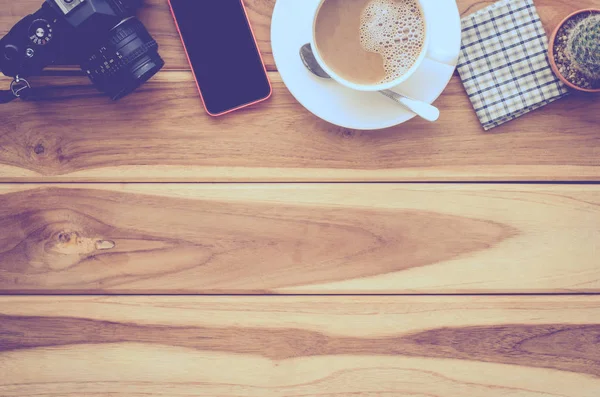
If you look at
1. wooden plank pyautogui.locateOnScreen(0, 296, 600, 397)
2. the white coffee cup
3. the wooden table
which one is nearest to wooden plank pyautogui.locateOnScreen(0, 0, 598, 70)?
the wooden table

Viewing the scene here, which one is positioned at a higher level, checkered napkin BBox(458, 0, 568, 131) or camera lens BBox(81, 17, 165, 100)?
camera lens BBox(81, 17, 165, 100)

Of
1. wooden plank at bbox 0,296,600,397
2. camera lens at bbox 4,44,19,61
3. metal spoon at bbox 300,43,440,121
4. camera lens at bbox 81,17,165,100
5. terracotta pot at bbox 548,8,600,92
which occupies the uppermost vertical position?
camera lens at bbox 4,44,19,61

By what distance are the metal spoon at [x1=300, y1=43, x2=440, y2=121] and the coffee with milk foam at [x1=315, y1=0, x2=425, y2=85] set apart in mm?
22

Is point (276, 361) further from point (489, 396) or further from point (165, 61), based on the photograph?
point (165, 61)

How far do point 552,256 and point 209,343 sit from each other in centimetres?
50

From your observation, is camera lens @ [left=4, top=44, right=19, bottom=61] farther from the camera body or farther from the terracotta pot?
the terracotta pot

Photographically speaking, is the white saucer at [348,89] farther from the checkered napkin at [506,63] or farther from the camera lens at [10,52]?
the camera lens at [10,52]

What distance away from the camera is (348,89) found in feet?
2.06

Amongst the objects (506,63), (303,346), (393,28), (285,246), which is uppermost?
(393,28)

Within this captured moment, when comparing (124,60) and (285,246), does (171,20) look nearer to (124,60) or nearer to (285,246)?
(124,60)

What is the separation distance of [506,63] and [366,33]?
21cm

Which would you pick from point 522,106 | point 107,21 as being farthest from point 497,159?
point 107,21

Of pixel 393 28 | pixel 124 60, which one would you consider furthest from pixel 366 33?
pixel 124 60

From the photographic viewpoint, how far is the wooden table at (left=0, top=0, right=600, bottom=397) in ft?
2.21
